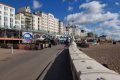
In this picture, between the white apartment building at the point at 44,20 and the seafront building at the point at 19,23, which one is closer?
the seafront building at the point at 19,23

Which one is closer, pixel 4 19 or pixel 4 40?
pixel 4 40

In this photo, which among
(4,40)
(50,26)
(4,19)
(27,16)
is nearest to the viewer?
(4,40)

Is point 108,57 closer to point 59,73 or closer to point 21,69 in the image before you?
point 21,69

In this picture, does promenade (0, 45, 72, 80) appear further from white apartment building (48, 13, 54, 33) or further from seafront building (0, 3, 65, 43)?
white apartment building (48, 13, 54, 33)

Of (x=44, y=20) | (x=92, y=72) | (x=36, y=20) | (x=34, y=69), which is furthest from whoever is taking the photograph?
(x=44, y=20)

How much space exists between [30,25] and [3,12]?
125 feet

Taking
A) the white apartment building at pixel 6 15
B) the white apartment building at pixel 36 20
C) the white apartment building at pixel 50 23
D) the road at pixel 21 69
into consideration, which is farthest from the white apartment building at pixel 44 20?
the road at pixel 21 69

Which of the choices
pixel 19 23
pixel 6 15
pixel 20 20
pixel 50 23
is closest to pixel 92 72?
pixel 6 15

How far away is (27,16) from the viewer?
15175 centimetres

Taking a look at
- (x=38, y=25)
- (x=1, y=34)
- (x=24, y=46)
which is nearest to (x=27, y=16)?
(x=38, y=25)

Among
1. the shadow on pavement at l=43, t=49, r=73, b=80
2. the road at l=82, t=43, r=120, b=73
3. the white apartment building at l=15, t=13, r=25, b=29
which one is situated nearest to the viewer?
the shadow on pavement at l=43, t=49, r=73, b=80

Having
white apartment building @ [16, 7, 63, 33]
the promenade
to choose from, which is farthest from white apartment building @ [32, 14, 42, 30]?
the promenade

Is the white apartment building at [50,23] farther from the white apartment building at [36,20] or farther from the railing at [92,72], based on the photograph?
the railing at [92,72]

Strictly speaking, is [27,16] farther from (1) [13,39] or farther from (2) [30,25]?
(1) [13,39]
